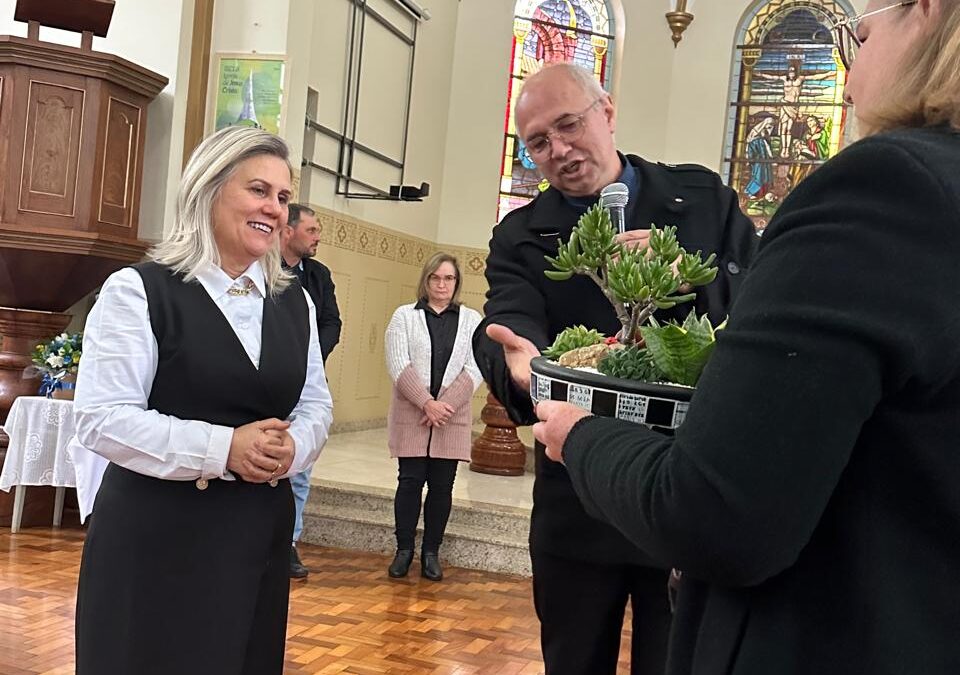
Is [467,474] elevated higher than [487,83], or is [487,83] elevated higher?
[487,83]

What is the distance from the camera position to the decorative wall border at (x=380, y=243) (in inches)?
316

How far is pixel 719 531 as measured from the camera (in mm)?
823

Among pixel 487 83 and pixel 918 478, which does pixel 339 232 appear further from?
pixel 918 478

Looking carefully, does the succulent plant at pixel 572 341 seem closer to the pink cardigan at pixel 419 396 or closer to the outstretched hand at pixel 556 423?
the outstretched hand at pixel 556 423

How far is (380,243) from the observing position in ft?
29.7

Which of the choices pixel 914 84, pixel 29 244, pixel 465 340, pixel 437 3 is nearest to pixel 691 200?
pixel 914 84

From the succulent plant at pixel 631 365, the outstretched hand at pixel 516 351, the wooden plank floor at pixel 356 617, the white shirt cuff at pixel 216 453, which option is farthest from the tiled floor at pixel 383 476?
the succulent plant at pixel 631 365

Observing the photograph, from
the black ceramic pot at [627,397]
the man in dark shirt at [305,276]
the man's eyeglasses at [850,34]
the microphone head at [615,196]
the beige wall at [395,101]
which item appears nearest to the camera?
the man's eyeglasses at [850,34]

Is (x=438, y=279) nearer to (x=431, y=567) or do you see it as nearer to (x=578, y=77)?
(x=431, y=567)

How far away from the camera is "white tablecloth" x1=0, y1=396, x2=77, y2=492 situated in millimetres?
5137

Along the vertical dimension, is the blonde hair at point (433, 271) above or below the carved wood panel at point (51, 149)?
below

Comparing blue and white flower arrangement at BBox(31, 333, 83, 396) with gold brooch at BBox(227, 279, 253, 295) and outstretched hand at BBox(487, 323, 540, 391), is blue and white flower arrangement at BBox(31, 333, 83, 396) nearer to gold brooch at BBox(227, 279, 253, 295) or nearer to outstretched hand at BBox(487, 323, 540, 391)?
gold brooch at BBox(227, 279, 253, 295)

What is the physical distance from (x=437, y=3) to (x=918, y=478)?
9673mm

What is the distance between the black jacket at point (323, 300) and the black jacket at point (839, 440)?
13.8 feet
